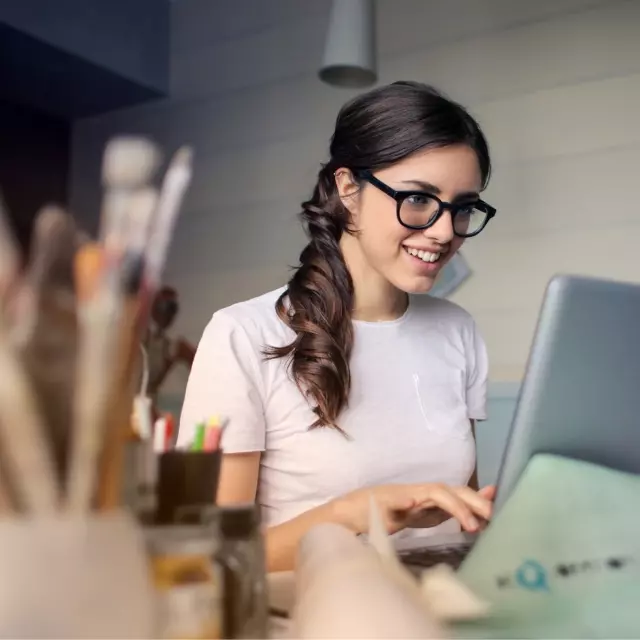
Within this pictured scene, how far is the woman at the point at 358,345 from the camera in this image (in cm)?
92

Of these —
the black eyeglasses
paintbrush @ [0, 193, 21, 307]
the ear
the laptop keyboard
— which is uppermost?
the ear

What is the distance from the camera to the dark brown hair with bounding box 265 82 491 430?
3.05ft

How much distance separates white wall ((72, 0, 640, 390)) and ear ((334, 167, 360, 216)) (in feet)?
1.39

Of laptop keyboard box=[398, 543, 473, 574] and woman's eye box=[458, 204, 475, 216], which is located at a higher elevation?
woman's eye box=[458, 204, 475, 216]

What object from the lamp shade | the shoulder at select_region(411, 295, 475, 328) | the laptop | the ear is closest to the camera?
the laptop

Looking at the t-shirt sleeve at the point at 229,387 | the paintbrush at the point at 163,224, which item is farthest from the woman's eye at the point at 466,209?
the paintbrush at the point at 163,224

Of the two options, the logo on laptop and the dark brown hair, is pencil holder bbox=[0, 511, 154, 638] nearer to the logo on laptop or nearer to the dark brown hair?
the logo on laptop

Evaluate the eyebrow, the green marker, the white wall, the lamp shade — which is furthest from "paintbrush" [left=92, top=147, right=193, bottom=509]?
the lamp shade

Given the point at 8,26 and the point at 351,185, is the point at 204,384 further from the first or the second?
the point at 8,26

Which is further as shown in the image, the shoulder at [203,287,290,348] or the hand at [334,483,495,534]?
the shoulder at [203,287,290,348]

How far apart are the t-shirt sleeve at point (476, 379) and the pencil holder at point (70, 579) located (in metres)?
0.89

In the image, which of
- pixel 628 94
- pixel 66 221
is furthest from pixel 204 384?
pixel 628 94

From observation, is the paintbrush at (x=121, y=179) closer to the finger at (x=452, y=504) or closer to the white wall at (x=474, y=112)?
the finger at (x=452, y=504)

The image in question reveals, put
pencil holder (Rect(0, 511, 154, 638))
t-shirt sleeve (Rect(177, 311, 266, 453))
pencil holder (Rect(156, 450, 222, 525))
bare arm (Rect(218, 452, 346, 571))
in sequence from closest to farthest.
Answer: pencil holder (Rect(0, 511, 154, 638)) < pencil holder (Rect(156, 450, 222, 525)) < bare arm (Rect(218, 452, 346, 571)) < t-shirt sleeve (Rect(177, 311, 266, 453))
